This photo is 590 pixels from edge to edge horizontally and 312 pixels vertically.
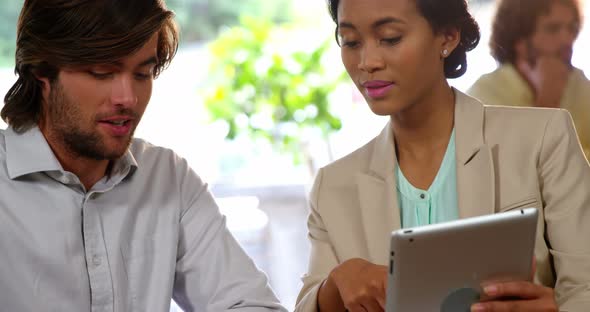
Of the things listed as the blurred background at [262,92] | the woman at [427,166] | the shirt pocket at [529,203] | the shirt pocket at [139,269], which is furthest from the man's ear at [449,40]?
the blurred background at [262,92]

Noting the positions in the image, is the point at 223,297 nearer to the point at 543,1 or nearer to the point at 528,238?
the point at 528,238

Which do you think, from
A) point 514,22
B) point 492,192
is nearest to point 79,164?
point 492,192

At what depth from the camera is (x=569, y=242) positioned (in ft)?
5.41

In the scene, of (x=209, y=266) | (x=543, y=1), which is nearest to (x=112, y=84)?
(x=209, y=266)

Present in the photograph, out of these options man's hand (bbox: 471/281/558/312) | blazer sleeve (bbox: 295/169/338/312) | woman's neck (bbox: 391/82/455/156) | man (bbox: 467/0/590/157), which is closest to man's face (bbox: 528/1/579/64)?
man (bbox: 467/0/590/157)

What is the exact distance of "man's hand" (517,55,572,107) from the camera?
2320mm

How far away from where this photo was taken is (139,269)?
5.88 feet

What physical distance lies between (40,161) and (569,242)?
106 centimetres

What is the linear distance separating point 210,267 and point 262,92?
2.28 metres

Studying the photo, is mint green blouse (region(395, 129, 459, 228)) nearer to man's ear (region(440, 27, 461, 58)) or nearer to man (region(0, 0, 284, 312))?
man's ear (region(440, 27, 461, 58))

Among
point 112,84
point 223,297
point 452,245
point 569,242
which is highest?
point 112,84

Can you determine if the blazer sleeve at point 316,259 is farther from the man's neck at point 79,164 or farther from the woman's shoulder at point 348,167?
the man's neck at point 79,164

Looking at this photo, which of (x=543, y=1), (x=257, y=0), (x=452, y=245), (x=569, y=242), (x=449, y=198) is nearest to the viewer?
(x=452, y=245)

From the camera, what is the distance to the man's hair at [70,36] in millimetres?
1703
